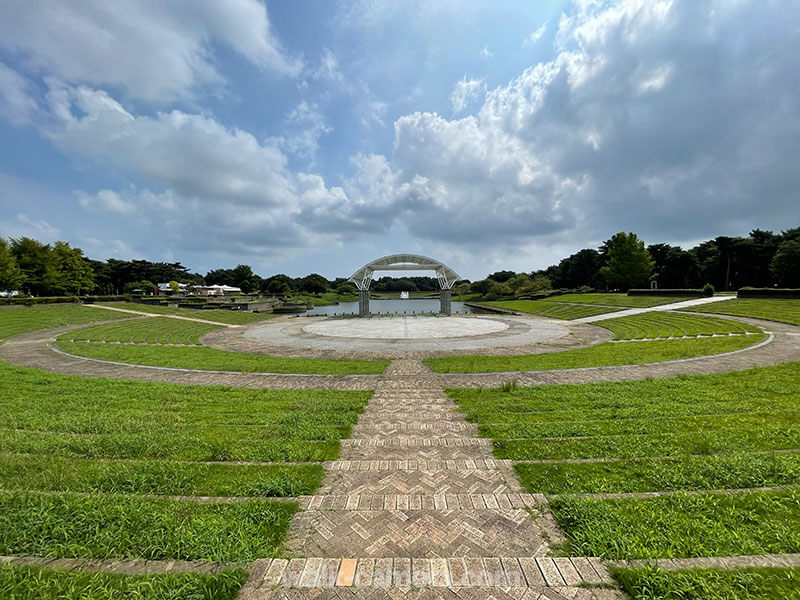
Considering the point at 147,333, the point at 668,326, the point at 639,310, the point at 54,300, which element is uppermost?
the point at 54,300

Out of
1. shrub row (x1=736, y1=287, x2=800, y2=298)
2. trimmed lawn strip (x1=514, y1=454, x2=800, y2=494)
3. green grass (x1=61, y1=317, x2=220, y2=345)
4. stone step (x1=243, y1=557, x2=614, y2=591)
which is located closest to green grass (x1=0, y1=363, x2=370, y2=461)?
stone step (x1=243, y1=557, x2=614, y2=591)

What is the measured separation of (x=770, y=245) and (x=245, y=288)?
12552 centimetres

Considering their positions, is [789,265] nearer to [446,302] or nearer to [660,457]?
[446,302]

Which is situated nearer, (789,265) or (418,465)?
(418,465)

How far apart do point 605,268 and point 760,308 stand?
3320cm

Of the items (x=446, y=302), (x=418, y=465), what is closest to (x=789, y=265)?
(x=446, y=302)

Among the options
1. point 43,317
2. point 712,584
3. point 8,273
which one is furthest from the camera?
point 8,273

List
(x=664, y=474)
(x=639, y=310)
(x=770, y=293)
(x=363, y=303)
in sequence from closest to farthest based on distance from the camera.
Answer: (x=664, y=474) → (x=770, y=293) → (x=639, y=310) → (x=363, y=303)

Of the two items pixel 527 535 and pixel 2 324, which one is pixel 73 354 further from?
pixel 527 535

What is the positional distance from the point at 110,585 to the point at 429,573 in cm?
279

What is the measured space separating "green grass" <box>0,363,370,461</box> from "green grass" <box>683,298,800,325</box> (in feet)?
103

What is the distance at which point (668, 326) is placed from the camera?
78.9 ft

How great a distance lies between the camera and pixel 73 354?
15.8m

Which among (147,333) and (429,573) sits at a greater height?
(429,573)
